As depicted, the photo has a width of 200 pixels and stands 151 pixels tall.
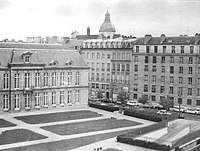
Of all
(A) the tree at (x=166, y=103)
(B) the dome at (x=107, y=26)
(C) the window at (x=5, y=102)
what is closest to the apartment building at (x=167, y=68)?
(A) the tree at (x=166, y=103)

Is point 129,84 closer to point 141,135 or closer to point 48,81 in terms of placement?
point 48,81

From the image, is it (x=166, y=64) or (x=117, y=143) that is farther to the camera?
(x=166, y=64)

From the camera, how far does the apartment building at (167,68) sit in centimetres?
6450

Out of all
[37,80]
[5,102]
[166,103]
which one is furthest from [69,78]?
[166,103]

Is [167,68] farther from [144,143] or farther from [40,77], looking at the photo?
[144,143]

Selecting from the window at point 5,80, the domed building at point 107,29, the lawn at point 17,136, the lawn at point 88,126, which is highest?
the domed building at point 107,29

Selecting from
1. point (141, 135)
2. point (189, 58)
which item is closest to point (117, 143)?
point (141, 135)

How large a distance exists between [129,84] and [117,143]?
3604cm

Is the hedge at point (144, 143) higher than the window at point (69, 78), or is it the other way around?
the window at point (69, 78)

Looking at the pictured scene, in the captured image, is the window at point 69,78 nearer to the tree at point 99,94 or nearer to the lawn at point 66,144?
the tree at point 99,94

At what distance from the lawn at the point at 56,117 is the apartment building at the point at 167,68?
56.6 ft

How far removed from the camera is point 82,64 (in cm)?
6419

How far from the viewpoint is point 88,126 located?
46719 millimetres

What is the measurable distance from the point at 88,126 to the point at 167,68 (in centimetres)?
2678
